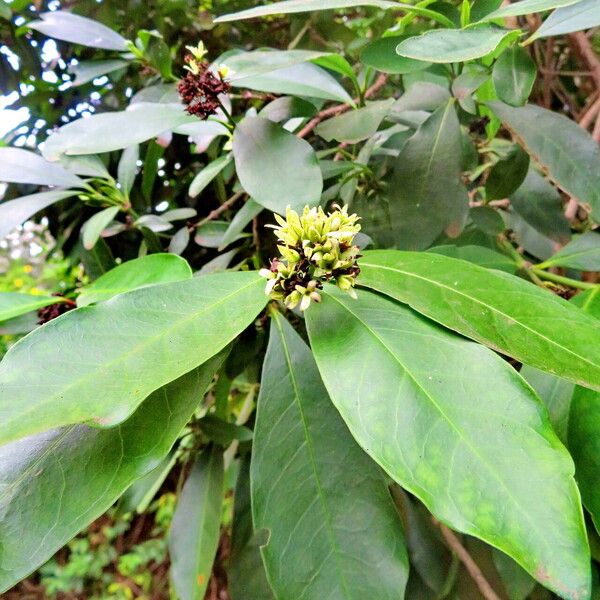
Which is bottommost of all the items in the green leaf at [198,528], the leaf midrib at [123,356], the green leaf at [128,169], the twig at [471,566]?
the twig at [471,566]

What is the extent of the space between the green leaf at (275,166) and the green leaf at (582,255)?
1.30ft

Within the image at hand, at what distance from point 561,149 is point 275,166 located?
15.8 inches

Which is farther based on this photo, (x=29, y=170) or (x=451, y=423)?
(x=29, y=170)

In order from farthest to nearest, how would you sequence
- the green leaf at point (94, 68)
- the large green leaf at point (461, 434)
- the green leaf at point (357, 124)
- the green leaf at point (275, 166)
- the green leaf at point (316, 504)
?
the green leaf at point (94, 68), the green leaf at point (357, 124), the green leaf at point (275, 166), the green leaf at point (316, 504), the large green leaf at point (461, 434)

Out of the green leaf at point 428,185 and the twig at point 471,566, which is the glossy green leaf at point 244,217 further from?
the twig at point 471,566

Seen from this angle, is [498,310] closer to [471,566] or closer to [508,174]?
[508,174]

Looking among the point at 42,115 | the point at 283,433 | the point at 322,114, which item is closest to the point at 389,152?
the point at 322,114

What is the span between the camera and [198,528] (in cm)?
76

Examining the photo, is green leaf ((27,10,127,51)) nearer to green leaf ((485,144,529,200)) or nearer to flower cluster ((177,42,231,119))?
flower cluster ((177,42,231,119))

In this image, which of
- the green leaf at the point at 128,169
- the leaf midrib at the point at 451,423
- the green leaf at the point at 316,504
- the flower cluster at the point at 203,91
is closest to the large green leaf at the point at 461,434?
the leaf midrib at the point at 451,423

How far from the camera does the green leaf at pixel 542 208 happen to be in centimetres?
77

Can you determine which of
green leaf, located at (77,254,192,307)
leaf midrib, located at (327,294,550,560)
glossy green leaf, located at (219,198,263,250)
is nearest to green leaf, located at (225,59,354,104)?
glossy green leaf, located at (219,198,263,250)

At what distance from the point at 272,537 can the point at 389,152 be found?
0.61 metres

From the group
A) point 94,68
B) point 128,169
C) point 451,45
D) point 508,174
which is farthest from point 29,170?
point 508,174
